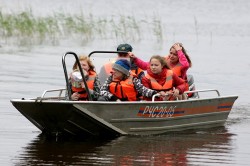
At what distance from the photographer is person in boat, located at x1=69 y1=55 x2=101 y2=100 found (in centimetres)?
1332

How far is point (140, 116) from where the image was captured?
1359 cm

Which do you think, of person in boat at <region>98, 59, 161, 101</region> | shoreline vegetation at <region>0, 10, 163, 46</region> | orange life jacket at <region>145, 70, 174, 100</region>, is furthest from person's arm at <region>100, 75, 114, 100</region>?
shoreline vegetation at <region>0, 10, 163, 46</region>

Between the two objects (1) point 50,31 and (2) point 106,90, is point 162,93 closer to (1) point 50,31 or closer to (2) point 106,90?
(2) point 106,90

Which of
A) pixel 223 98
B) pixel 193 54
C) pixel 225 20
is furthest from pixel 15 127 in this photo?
pixel 225 20

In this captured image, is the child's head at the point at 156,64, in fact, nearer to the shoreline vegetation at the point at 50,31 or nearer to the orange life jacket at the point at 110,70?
the orange life jacket at the point at 110,70

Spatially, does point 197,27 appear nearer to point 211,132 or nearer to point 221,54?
point 221,54

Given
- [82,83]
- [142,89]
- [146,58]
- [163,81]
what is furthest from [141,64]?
[146,58]

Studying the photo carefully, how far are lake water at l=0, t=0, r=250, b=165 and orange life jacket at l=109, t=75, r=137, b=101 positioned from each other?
62 cm

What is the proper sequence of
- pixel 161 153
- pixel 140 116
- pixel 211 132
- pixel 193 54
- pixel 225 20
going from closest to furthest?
pixel 161 153 → pixel 140 116 → pixel 211 132 → pixel 193 54 → pixel 225 20

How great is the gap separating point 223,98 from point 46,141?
3429 mm

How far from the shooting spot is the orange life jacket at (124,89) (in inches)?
534

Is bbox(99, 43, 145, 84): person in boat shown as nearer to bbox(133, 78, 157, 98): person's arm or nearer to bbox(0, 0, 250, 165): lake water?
bbox(133, 78, 157, 98): person's arm

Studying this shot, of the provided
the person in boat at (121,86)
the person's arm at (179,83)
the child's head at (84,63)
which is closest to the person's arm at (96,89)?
the person in boat at (121,86)

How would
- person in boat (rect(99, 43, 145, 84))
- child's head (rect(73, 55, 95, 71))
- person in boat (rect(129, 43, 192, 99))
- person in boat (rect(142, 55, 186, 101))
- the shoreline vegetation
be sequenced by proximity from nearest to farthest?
child's head (rect(73, 55, 95, 71))
person in boat (rect(142, 55, 186, 101))
person in boat (rect(99, 43, 145, 84))
person in boat (rect(129, 43, 192, 99))
the shoreline vegetation
